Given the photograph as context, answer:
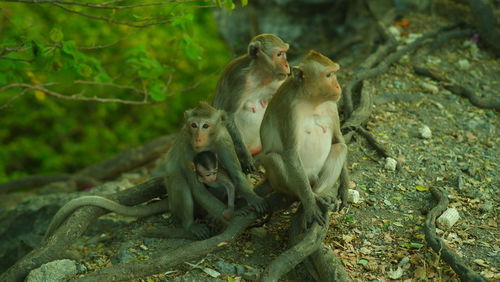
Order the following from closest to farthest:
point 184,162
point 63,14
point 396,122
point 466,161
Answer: point 184,162 < point 466,161 < point 396,122 < point 63,14

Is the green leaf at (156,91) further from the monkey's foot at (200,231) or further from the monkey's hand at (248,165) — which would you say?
the monkey's foot at (200,231)

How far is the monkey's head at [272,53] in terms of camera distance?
5.37 meters

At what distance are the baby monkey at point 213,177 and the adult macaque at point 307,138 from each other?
1.03 ft

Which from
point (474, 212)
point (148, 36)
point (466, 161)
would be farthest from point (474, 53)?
point (148, 36)

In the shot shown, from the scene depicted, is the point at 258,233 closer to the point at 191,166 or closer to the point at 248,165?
the point at 191,166

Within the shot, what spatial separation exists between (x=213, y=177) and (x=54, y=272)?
1269 mm

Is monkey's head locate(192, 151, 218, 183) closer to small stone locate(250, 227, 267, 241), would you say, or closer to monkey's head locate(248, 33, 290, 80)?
small stone locate(250, 227, 267, 241)

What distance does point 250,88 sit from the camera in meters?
5.59

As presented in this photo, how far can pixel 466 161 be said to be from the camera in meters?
5.67

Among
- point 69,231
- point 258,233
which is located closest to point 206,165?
point 258,233

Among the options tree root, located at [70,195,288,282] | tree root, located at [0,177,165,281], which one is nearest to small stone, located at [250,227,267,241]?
tree root, located at [70,195,288,282]

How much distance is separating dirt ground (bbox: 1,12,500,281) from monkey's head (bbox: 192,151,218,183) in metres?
0.51

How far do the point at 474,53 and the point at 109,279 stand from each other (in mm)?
5682

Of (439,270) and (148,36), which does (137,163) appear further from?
(439,270)
